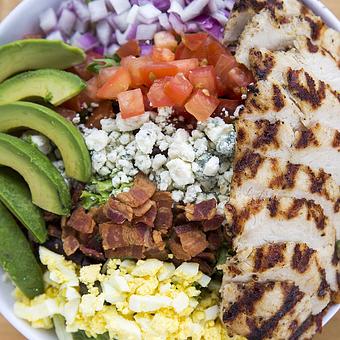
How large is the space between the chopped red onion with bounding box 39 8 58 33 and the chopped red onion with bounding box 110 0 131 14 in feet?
1.00

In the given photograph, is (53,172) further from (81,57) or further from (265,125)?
(265,125)

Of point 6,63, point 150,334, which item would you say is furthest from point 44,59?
point 150,334

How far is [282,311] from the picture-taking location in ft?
9.35

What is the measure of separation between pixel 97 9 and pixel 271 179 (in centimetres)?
128

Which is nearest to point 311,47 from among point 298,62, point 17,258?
point 298,62

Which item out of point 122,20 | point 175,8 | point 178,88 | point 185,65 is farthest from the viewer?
point 122,20

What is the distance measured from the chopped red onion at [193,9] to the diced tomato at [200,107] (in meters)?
0.47

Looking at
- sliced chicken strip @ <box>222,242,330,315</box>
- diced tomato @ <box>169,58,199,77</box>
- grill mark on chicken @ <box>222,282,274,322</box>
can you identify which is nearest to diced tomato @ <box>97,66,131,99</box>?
diced tomato @ <box>169,58,199,77</box>

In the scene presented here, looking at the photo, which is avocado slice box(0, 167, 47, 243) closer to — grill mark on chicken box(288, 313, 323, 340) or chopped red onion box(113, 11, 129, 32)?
chopped red onion box(113, 11, 129, 32)

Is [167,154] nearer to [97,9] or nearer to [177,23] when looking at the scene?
[177,23]

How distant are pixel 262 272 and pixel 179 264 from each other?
1.40 feet

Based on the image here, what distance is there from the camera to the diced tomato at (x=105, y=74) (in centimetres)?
319

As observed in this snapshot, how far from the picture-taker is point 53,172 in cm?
303

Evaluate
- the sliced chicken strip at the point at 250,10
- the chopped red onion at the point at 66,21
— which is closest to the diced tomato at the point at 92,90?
the chopped red onion at the point at 66,21
